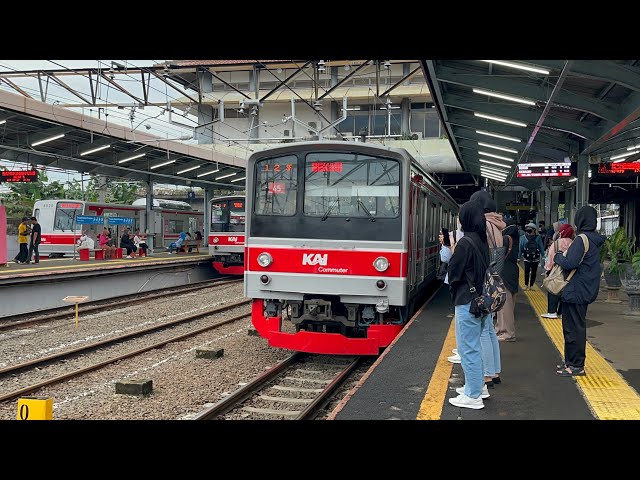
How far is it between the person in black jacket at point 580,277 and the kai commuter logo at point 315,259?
2.95 m

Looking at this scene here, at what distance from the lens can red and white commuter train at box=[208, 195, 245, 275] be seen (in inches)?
788

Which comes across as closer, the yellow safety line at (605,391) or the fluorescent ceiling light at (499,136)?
the yellow safety line at (605,391)

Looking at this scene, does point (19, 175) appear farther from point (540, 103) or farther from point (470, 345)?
point (470, 345)

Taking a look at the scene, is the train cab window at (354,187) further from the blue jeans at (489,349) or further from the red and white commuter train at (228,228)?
the red and white commuter train at (228,228)

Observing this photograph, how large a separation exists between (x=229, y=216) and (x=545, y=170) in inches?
401

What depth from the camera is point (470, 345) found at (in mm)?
4574

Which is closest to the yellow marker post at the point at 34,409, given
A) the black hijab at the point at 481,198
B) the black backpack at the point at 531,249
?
the black hijab at the point at 481,198

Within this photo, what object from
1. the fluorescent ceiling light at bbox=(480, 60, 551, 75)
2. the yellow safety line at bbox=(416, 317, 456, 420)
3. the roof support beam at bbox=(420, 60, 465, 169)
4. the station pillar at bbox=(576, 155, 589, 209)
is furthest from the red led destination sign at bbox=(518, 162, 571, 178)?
the yellow safety line at bbox=(416, 317, 456, 420)

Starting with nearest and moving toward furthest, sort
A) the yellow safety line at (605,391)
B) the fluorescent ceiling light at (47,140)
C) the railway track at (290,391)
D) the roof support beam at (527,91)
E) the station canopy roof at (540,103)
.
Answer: the yellow safety line at (605,391), the railway track at (290,391), the station canopy roof at (540,103), the roof support beam at (527,91), the fluorescent ceiling light at (47,140)

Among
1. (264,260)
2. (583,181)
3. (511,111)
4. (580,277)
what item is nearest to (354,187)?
(264,260)

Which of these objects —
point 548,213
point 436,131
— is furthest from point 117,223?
point 436,131

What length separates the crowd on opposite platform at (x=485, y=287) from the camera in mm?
4582

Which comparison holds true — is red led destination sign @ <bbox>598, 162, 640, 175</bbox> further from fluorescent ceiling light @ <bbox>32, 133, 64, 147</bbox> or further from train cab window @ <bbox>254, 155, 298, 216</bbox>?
fluorescent ceiling light @ <bbox>32, 133, 64, 147</bbox>
